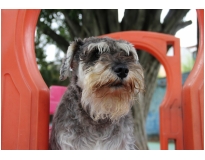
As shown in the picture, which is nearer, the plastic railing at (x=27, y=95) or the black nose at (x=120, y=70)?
the black nose at (x=120, y=70)

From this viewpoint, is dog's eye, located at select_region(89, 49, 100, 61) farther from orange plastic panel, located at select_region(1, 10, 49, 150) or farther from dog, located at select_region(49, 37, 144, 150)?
orange plastic panel, located at select_region(1, 10, 49, 150)

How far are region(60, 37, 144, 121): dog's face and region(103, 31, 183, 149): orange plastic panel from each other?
77 centimetres

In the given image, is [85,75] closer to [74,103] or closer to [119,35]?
[74,103]

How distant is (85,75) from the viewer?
2.90 metres

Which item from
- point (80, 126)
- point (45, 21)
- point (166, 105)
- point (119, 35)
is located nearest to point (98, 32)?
point (45, 21)

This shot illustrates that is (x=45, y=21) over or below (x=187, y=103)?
over

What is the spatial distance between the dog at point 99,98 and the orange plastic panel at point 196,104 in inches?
24.5

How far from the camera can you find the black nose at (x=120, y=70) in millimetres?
2592

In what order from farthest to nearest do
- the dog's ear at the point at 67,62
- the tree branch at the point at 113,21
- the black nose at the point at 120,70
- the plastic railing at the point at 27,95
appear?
1. the tree branch at the point at 113,21
2. the dog's ear at the point at 67,62
3. the plastic railing at the point at 27,95
4. the black nose at the point at 120,70

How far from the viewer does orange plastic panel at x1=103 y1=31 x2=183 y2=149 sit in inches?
135

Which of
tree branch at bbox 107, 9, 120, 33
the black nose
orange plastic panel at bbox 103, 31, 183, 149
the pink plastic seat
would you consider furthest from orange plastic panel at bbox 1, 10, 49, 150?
tree branch at bbox 107, 9, 120, 33

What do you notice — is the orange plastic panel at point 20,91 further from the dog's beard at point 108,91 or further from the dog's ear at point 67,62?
the dog's beard at point 108,91

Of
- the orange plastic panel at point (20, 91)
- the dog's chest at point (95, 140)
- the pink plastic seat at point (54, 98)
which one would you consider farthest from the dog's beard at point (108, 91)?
the pink plastic seat at point (54, 98)

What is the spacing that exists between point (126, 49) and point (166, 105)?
1.04 m
